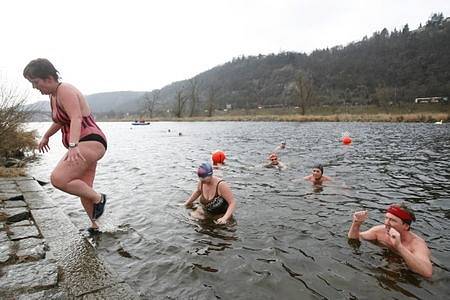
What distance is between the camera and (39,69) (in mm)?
4145

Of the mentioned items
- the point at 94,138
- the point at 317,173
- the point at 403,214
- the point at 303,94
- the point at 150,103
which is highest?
the point at 150,103

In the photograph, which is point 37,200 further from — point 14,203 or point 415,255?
point 415,255

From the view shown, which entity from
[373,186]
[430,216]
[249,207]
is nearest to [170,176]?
[249,207]

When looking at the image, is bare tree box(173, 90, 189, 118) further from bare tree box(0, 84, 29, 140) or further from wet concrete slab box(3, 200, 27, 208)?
wet concrete slab box(3, 200, 27, 208)

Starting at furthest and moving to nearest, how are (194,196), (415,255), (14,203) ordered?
(194,196) → (14,203) → (415,255)

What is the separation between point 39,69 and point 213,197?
4238 mm

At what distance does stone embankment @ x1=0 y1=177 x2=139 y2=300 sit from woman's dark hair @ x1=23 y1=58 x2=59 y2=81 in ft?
7.06

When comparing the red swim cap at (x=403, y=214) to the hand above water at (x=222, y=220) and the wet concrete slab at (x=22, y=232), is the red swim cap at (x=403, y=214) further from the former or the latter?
the wet concrete slab at (x=22, y=232)

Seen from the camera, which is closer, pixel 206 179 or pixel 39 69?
pixel 39 69

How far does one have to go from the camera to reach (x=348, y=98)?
4370 inches

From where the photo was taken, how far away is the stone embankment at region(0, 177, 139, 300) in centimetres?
321

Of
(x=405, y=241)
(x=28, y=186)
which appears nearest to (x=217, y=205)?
(x=405, y=241)

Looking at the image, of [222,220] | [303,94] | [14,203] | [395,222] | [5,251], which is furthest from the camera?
[303,94]

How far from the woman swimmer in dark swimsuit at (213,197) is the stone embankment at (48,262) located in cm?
272
